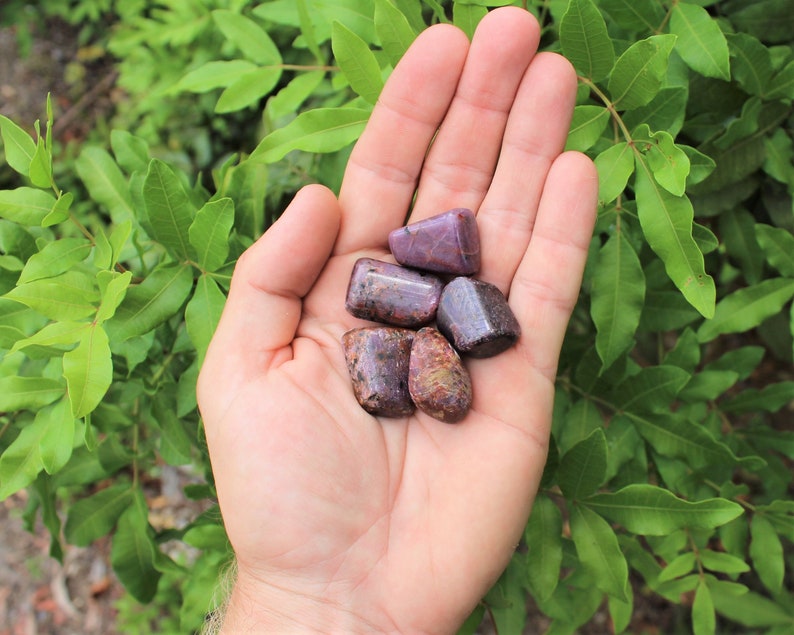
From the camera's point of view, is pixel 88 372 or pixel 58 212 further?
pixel 58 212

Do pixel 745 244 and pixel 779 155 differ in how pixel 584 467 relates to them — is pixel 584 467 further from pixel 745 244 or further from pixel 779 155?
pixel 779 155

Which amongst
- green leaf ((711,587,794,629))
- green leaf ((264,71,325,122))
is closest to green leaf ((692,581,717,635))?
green leaf ((711,587,794,629))

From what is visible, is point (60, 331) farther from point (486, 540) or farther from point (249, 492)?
point (486, 540)

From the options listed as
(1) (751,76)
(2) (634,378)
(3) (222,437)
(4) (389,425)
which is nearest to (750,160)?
(1) (751,76)

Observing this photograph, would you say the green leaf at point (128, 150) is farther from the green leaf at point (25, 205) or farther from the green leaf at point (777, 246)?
the green leaf at point (777, 246)

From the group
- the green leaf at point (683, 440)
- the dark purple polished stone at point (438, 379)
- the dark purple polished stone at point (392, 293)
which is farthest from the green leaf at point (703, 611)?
the dark purple polished stone at point (392, 293)

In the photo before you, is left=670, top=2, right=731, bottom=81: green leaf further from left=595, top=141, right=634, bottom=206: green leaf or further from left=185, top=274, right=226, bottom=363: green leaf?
left=185, top=274, right=226, bottom=363: green leaf

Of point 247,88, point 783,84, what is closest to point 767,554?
point 783,84
